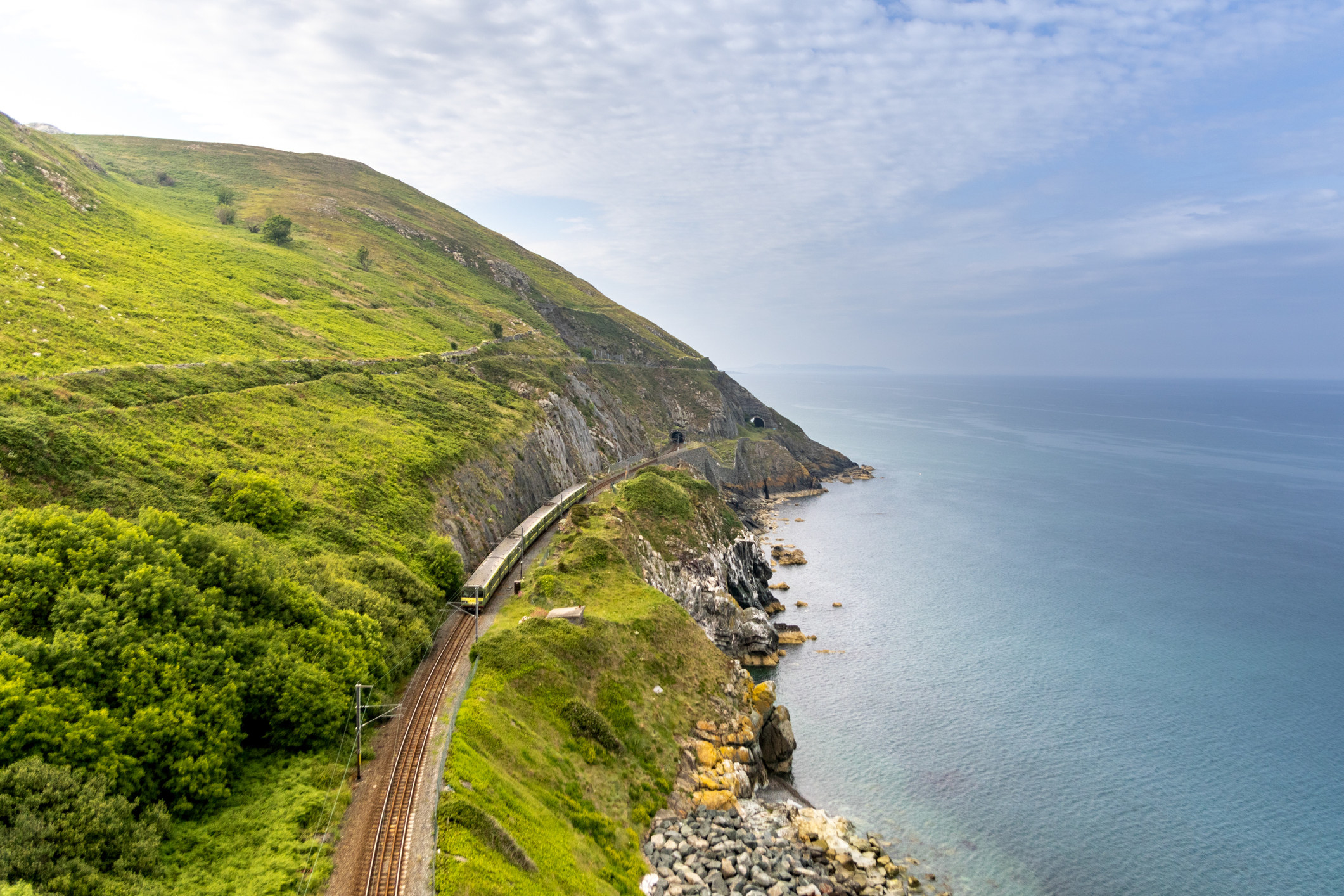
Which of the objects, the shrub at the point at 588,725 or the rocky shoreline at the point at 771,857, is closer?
the rocky shoreline at the point at 771,857

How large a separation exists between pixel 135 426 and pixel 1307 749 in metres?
88.5

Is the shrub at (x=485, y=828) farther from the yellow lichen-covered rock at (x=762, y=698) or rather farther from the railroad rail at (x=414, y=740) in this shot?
the yellow lichen-covered rock at (x=762, y=698)

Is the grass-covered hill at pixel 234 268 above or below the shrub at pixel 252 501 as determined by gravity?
above

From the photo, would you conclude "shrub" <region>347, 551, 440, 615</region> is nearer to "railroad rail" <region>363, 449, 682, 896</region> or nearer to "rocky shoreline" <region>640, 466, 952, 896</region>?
"railroad rail" <region>363, 449, 682, 896</region>

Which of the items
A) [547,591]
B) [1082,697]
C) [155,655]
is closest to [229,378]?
[547,591]

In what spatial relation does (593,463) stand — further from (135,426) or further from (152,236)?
(152,236)

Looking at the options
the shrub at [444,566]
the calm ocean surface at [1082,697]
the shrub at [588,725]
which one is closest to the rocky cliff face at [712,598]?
the calm ocean surface at [1082,697]

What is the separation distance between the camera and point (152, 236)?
270 feet

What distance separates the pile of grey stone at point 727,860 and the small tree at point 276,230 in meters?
112

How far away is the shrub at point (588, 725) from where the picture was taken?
1388 inches

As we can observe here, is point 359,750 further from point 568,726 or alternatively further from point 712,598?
point 712,598

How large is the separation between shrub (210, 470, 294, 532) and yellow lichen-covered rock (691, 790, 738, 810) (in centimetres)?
3054

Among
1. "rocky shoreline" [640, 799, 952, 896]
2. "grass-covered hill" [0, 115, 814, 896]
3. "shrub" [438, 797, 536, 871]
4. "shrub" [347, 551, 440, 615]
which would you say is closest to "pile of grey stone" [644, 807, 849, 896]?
"rocky shoreline" [640, 799, 952, 896]

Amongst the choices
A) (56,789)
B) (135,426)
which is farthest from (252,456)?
(56,789)
